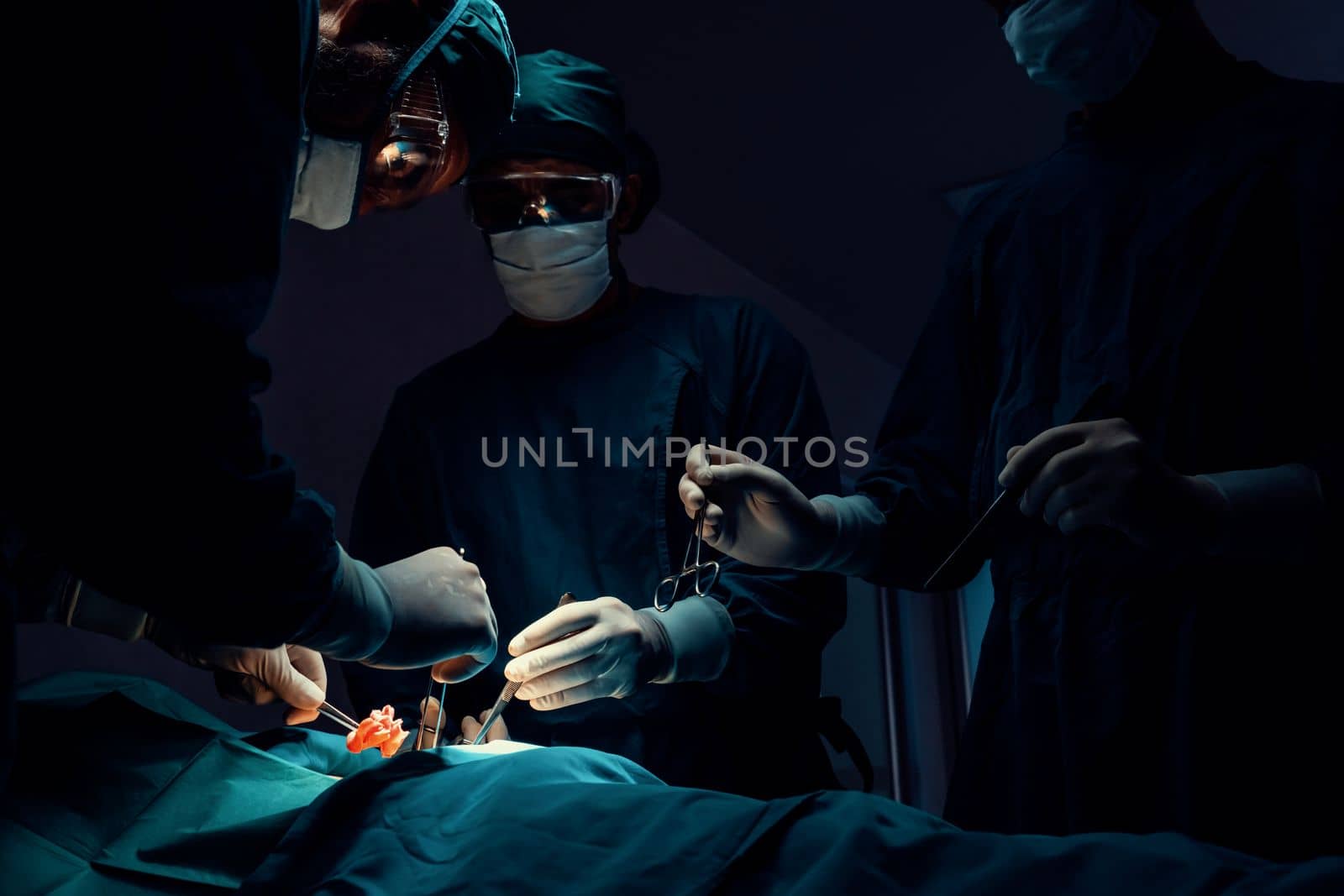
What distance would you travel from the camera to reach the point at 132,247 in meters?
1.19

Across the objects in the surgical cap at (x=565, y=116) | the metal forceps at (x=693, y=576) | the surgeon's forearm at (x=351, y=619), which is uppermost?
the surgical cap at (x=565, y=116)

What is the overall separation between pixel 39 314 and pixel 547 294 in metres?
1.53

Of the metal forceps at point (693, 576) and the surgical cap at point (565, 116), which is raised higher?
the surgical cap at point (565, 116)

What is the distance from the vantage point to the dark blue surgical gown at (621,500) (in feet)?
7.81

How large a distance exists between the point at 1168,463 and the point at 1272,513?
19 cm

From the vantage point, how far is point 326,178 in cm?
165

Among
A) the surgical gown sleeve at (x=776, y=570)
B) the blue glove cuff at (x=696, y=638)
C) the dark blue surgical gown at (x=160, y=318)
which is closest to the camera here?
the dark blue surgical gown at (x=160, y=318)

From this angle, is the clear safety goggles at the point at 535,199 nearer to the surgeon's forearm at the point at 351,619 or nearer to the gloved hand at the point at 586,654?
the gloved hand at the point at 586,654

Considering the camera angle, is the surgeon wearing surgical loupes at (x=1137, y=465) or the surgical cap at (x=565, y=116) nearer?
the surgeon wearing surgical loupes at (x=1137, y=465)

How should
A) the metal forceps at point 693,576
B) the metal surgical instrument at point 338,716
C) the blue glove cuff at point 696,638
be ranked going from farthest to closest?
the blue glove cuff at point 696,638 → the metal surgical instrument at point 338,716 → the metal forceps at point 693,576

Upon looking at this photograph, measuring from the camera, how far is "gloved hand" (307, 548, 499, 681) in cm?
161

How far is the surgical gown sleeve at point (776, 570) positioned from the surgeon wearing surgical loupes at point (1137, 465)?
31cm

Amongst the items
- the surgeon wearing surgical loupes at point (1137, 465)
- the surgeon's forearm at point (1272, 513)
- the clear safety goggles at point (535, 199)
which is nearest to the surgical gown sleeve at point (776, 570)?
the surgeon wearing surgical loupes at point (1137, 465)

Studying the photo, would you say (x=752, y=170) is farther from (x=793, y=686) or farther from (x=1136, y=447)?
(x=1136, y=447)
